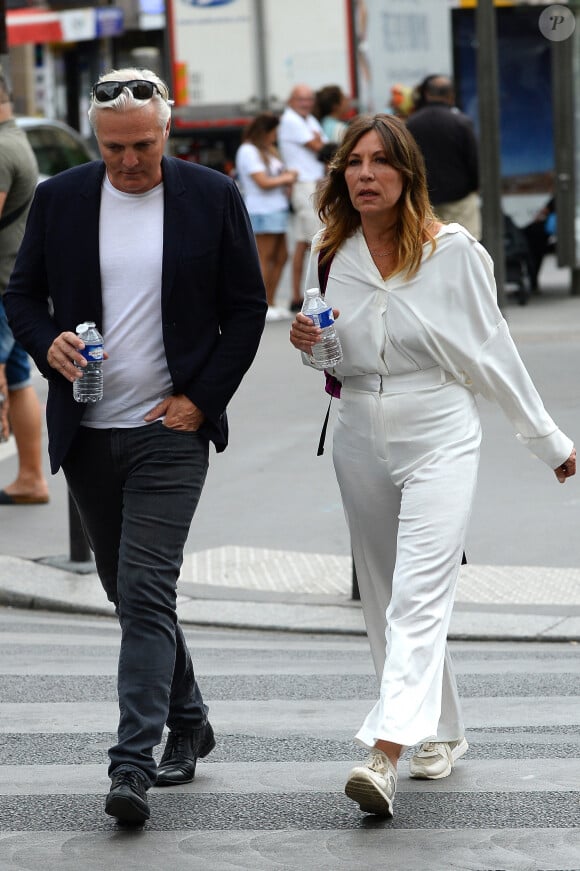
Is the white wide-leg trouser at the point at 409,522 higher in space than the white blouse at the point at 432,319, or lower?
lower

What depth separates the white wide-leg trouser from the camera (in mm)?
4348

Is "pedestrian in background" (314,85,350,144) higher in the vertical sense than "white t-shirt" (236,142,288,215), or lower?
higher

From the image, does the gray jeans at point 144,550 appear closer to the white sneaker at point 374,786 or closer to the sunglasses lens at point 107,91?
the white sneaker at point 374,786

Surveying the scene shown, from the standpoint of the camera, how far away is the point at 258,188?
16.0 meters

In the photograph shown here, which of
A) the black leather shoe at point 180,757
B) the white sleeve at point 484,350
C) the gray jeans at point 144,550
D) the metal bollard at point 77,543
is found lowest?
the metal bollard at point 77,543

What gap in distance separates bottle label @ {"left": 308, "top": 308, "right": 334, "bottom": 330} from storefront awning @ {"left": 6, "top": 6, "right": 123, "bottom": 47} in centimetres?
2534

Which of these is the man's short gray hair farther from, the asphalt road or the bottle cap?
the asphalt road

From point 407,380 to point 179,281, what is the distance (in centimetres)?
65

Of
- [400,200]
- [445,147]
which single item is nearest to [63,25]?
[445,147]

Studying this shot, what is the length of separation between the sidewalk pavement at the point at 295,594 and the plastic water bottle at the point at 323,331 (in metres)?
2.81

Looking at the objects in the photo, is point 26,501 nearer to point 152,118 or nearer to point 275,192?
point 152,118

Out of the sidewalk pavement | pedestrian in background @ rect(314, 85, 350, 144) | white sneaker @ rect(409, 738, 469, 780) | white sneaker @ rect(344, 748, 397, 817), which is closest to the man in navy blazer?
white sneaker @ rect(344, 748, 397, 817)

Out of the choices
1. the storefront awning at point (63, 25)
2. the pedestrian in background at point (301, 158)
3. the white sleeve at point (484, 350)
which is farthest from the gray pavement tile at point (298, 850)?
the storefront awning at point (63, 25)

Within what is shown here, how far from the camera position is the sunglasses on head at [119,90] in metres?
4.41
